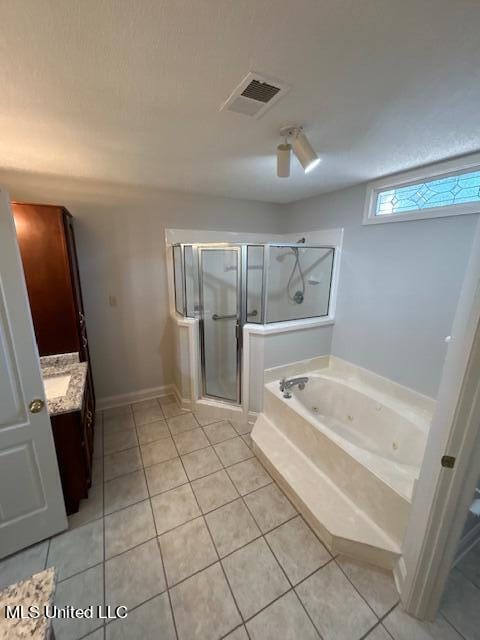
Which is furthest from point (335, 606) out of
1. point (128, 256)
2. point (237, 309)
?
point (128, 256)

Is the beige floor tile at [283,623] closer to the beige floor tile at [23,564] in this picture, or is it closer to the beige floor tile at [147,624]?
the beige floor tile at [147,624]

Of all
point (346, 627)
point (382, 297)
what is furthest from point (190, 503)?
point (382, 297)

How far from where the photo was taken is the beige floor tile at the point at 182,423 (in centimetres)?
256

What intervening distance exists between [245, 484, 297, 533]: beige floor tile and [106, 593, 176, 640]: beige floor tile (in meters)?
0.65

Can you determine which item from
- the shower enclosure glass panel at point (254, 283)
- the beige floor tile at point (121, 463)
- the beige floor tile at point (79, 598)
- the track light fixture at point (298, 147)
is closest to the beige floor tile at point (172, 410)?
the beige floor tile at point (121, 463)

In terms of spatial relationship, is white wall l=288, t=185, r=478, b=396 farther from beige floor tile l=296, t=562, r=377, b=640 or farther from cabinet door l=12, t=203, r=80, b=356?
cabinet door l=12, t=203, r=80, b=356

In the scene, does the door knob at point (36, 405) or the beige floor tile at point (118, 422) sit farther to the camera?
the beige floor tile at point (118, 422)

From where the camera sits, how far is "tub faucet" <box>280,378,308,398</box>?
2264mm

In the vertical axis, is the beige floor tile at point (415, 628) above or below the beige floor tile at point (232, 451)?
below

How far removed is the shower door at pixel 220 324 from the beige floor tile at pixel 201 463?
63 centimetres

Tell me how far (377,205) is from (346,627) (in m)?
2.81

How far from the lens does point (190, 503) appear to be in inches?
70.5

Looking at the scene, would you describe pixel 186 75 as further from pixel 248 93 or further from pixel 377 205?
pixel 377 205

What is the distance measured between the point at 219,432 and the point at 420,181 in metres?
2.78
